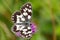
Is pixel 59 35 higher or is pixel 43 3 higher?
pixel 43 3

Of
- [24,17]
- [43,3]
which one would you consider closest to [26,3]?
[24,17]

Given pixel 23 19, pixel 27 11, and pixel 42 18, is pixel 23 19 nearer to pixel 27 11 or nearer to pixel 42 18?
pixel 27 11

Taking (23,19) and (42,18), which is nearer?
(23,19)

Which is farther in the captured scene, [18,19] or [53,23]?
[53,23]

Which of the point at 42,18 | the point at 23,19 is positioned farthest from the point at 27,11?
the point at 42,18

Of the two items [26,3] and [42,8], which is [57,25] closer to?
[42,8]

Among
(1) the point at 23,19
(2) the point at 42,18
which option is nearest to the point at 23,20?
(1) the point at 23,19
